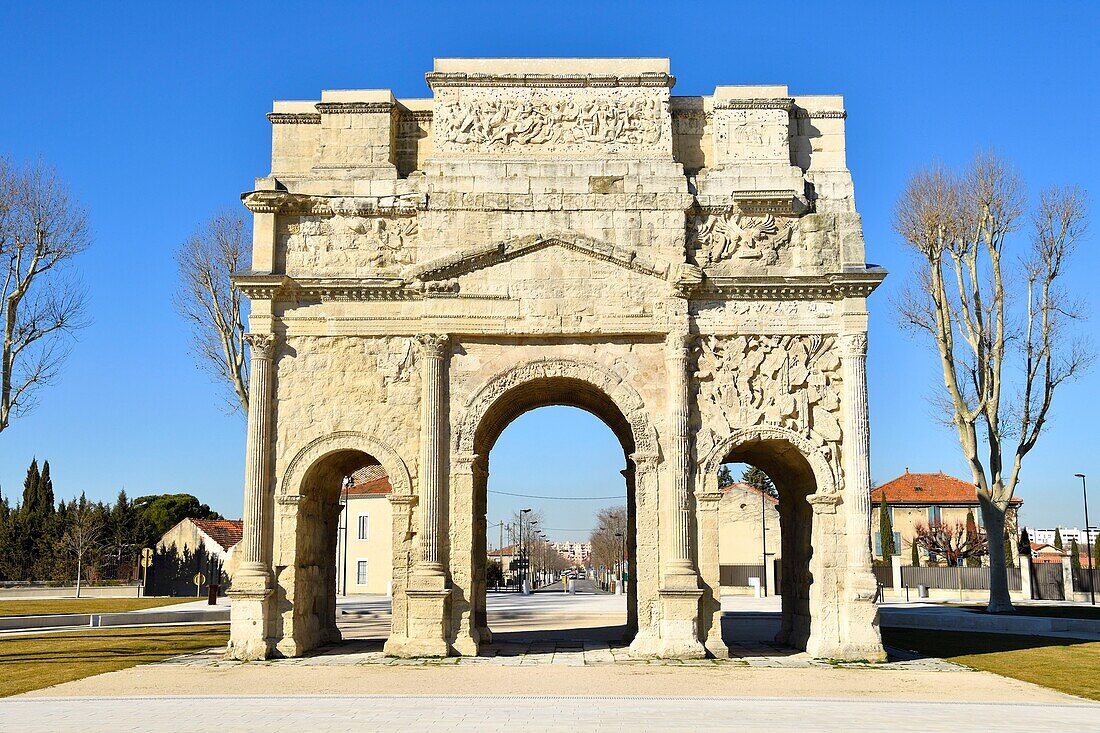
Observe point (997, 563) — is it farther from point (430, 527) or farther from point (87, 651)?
point (87, 651)

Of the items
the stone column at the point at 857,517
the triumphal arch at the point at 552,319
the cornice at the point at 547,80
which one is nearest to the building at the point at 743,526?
the triumphal arch at the point at 552,319

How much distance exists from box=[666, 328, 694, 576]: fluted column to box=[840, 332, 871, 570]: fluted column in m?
2.98

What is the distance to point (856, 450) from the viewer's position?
19.8 meters

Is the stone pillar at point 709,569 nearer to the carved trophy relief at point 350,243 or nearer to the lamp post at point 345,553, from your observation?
the carved trophy relief at point 350,243

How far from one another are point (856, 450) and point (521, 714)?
9534mm

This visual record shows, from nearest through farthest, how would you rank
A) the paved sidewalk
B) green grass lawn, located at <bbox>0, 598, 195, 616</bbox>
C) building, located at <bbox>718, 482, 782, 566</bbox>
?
the paved sidewalk → green grass lawn, located at <bbox>0, 598, 195, 616</bbox> → building, located at <bbox>718, 482, 782, 566</bbox>

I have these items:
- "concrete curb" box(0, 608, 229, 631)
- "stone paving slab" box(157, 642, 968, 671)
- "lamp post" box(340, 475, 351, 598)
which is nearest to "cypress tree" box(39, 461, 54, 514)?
"lamp post" box(340, 475, 351, 598)

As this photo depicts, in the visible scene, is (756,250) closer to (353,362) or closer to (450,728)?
(353,362)

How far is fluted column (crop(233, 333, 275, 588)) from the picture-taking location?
64.0 feet

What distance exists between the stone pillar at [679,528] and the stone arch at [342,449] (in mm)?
5034

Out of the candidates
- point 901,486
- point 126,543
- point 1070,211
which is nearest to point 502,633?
point 1070,211

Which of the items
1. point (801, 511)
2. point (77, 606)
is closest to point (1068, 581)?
point (801, 511)

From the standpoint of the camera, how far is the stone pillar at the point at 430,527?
19.2 m

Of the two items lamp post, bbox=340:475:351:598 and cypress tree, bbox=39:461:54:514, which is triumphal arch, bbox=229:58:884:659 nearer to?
lamp post, bbox=340:475:351:598
